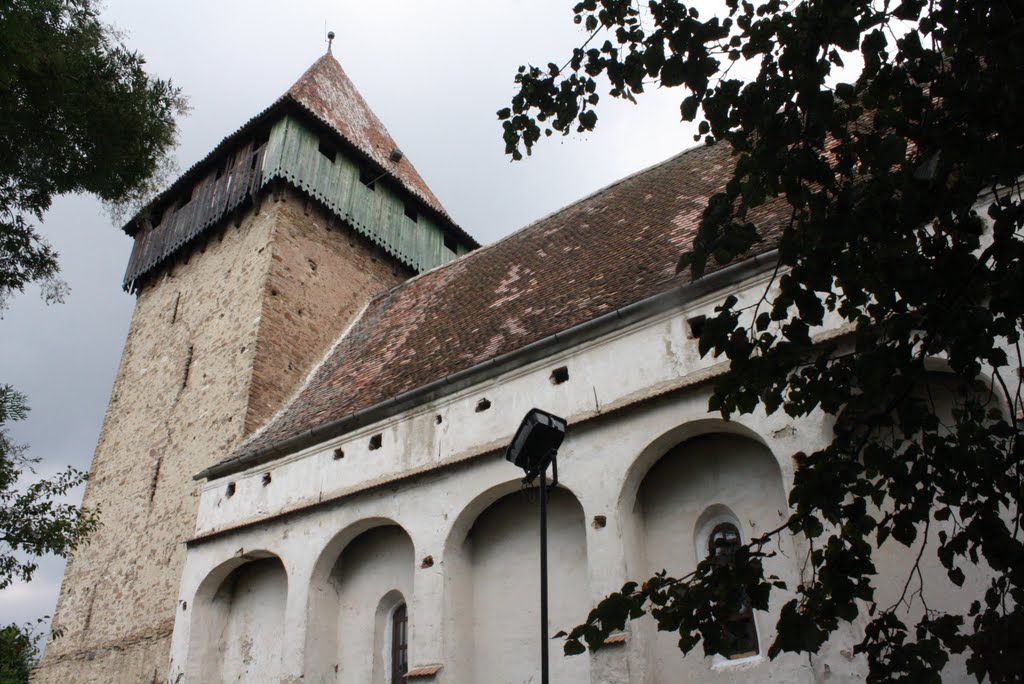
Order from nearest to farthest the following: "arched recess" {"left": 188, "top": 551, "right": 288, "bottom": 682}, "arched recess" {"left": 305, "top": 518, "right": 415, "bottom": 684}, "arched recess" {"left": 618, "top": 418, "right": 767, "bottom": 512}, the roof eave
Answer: "arched recess" {"left": 618, "top": 418, "right": 767, "bottom": 512} < the roof eave < "arched recess" {"left": 305, "top": 518, "right": 415, "bottom": 684} < "arched recess" {"left": 188, "top": 551, "right": 288, "bottom": 682}

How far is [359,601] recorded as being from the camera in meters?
12.1

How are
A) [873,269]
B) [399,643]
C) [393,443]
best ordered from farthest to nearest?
[393,443] → [399,643] → [873,269]

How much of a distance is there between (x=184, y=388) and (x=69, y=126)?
26.4 ft

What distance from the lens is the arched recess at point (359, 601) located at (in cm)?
1165

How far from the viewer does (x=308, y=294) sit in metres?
17.9

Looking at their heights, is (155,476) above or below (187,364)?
below

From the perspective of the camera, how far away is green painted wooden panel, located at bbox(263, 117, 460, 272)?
18844mm

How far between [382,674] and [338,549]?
1781 millimetres

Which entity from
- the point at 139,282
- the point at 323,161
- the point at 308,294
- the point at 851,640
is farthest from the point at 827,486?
the point at 139,282

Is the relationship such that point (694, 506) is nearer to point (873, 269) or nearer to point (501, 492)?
point (501, 492)

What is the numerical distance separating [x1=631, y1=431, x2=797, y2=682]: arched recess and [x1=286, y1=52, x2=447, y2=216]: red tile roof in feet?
42.8

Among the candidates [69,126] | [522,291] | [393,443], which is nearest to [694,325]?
[522,291]

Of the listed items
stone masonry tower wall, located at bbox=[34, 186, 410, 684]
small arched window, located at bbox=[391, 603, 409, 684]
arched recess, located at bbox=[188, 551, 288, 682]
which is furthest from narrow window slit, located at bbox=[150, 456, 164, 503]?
small arched window, located at bbox=[391, 603, 409, 684]

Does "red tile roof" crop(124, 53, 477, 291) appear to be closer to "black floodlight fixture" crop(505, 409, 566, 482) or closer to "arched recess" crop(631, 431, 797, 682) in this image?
"arched recess" crop(631, 431, 797, 682)
